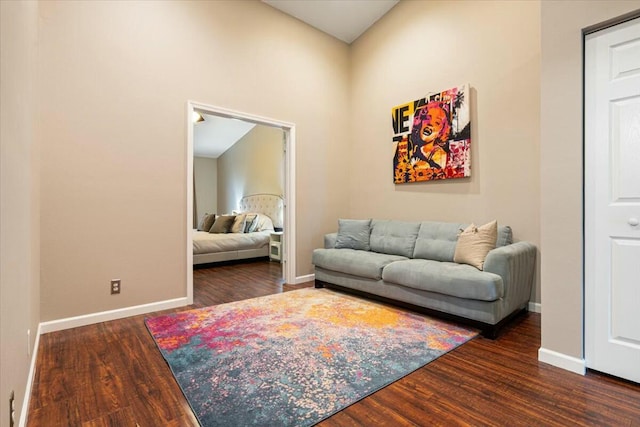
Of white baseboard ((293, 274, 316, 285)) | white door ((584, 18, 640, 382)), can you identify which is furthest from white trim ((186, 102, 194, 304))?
white door ((584, 18, 640, 382))

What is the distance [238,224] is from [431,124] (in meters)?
4.28

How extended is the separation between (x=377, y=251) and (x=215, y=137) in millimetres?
5924

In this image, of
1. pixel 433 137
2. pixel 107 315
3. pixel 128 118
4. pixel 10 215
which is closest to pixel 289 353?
pixel 10 215

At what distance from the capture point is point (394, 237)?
3820 millimetres

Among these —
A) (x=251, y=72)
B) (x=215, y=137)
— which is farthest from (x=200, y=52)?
(x=215, y=137)

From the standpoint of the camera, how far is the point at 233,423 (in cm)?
148

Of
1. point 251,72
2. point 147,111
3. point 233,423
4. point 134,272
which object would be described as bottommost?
point 233,423

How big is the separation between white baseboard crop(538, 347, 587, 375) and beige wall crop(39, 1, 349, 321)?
127 inches

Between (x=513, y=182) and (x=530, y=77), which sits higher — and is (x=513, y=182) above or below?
below

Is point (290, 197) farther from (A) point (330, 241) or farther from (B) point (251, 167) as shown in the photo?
(B) point (251, 167)

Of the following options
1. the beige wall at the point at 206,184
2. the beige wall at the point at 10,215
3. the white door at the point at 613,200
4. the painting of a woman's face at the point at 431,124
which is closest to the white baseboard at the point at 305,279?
the painting of a woman's face at the point at 431,124

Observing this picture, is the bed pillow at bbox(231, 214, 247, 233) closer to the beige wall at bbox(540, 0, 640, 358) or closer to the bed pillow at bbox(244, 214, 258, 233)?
the bed pillow at bbox(244, 214, 258, 233)

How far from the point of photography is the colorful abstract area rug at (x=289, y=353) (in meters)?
1.62

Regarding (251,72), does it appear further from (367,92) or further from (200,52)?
(367,92)
